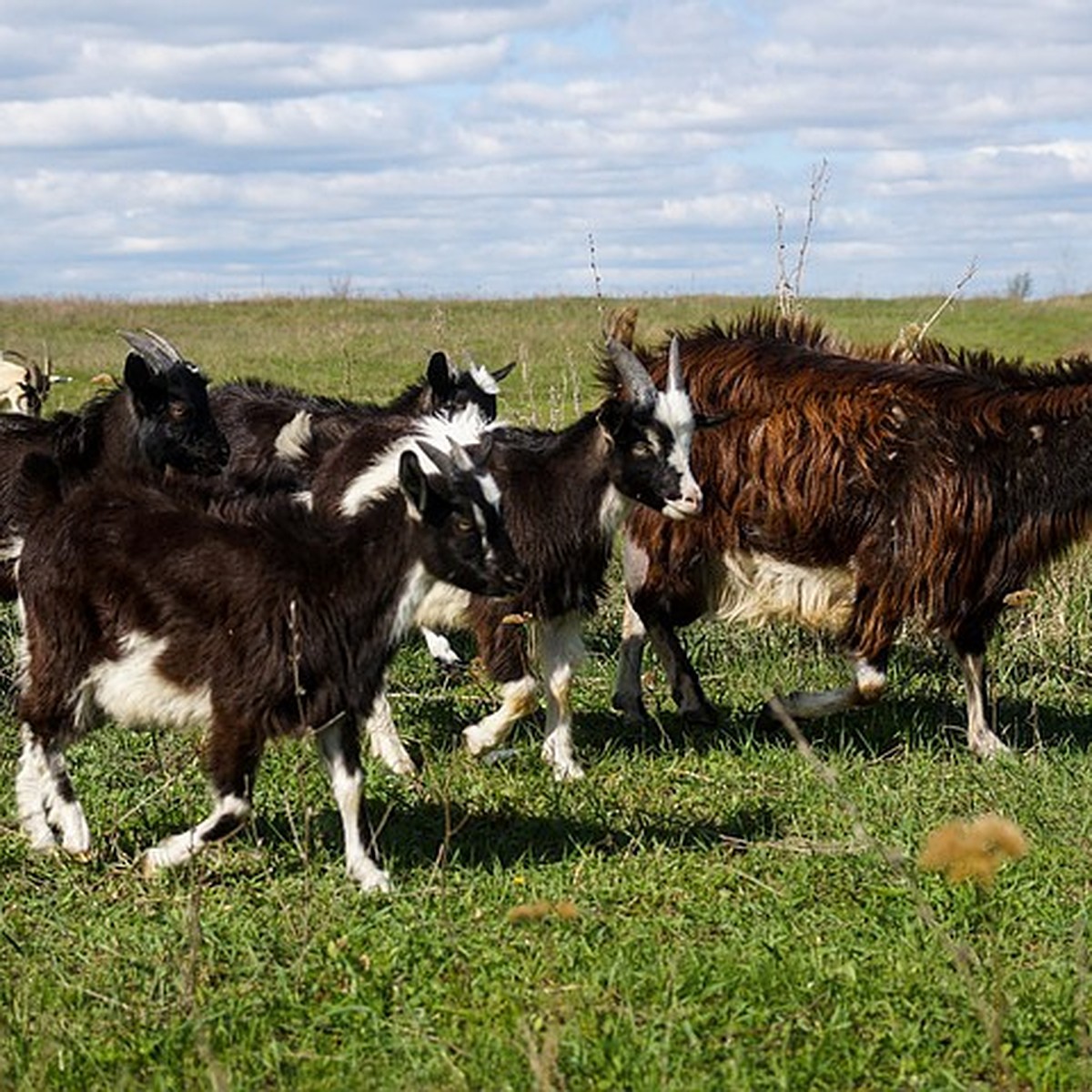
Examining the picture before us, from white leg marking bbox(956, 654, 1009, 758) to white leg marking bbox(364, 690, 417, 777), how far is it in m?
2.41

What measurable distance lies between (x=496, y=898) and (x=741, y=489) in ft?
10.0

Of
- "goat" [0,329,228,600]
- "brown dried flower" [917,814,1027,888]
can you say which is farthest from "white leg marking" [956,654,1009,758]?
"brown dried flower" [917,814,1027,888]

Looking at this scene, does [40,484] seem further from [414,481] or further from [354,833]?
[354,833]

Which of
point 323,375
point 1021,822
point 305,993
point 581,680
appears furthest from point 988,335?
point 305,993

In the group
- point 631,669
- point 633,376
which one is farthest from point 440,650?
point 633,376

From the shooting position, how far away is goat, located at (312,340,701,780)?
7965mm

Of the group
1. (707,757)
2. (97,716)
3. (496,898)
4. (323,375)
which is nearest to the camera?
(496,898)

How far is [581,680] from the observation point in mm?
9930

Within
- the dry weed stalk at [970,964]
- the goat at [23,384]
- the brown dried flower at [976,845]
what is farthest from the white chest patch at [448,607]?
the goat at [23,384]

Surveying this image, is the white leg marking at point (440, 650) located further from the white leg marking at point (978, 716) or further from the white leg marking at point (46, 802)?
the white leg marking at point (46, 802)

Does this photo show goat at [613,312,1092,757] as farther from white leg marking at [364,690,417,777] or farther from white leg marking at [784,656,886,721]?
white leg marking at [364,690,417,777]

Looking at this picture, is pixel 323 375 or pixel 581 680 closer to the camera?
pixel 581 680

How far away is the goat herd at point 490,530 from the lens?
6.39 metres

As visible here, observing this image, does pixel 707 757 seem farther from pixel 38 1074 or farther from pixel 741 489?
pixel 38 1074
